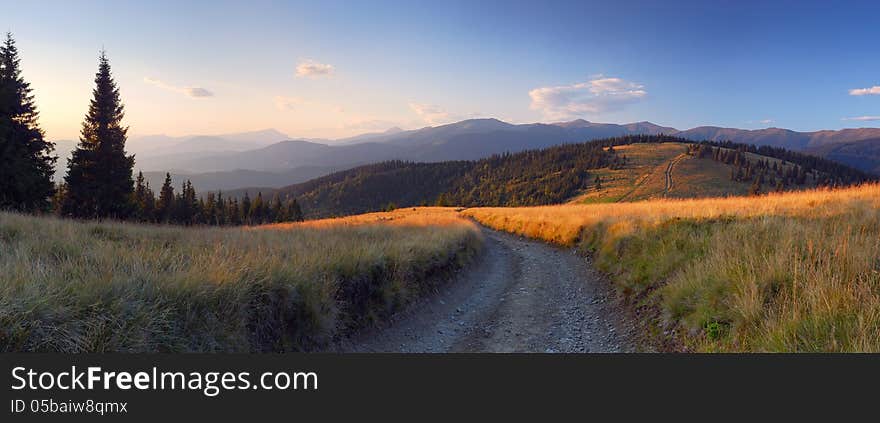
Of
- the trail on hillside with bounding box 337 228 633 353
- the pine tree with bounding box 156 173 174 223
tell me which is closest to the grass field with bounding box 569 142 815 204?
the trail on hillside with bounding box 337 228 633 353

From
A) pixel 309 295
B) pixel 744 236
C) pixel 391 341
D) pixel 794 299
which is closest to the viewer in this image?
pixel 794 299

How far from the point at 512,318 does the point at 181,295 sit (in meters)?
6.62

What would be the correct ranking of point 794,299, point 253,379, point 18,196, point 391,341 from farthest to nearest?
point 18,196 → point 391,341 → point 794,299 → point 253,379

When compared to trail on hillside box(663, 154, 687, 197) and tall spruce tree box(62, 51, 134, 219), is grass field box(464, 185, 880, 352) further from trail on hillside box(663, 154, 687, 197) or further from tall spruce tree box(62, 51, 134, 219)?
trail on hillside box(663, 154, 687, 197)

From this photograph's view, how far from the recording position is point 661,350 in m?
6.16

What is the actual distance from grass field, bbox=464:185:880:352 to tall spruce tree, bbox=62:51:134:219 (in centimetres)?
3563

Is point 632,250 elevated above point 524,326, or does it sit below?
above

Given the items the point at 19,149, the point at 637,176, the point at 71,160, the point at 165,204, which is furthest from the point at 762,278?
the point at 637,176

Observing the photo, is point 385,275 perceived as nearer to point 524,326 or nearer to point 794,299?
point 524,326

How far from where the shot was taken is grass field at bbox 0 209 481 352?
3.52 metres

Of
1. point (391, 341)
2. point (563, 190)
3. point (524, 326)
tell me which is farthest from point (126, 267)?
point (563, 190)

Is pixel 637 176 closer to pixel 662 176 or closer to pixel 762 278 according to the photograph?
pixel 662 176

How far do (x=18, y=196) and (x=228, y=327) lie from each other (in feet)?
101

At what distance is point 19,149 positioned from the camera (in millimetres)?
23703
